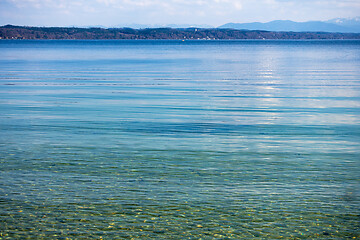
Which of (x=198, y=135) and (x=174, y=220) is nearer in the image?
(x=174, y=220)

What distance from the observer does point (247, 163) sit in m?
14.0

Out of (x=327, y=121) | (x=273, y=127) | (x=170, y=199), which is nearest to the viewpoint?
(x=170, y=199)

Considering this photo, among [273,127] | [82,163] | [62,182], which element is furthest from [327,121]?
[62,182]

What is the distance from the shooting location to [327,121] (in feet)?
69.5

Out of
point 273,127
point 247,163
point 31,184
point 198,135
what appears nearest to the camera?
point 31,184

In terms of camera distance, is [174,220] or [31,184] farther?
[31,184]

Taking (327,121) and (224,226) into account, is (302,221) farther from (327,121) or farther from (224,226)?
(327,121)

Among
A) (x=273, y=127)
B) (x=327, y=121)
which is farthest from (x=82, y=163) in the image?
(x=327, y=121)

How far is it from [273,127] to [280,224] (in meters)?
10.4

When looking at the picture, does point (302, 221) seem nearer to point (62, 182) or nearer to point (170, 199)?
point (170, 199)

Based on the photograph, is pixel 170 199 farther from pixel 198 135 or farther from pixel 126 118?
pixel 126 118

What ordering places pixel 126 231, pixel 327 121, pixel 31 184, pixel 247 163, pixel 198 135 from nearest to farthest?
pixel 126 231, pixel 31 184, pixel 247 163, pixel 198 135, pixel 327 121

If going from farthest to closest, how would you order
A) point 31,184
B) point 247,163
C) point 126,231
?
1. point 247,163
2. point 31,184
3. point 126,231

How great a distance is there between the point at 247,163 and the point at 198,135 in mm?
4255
